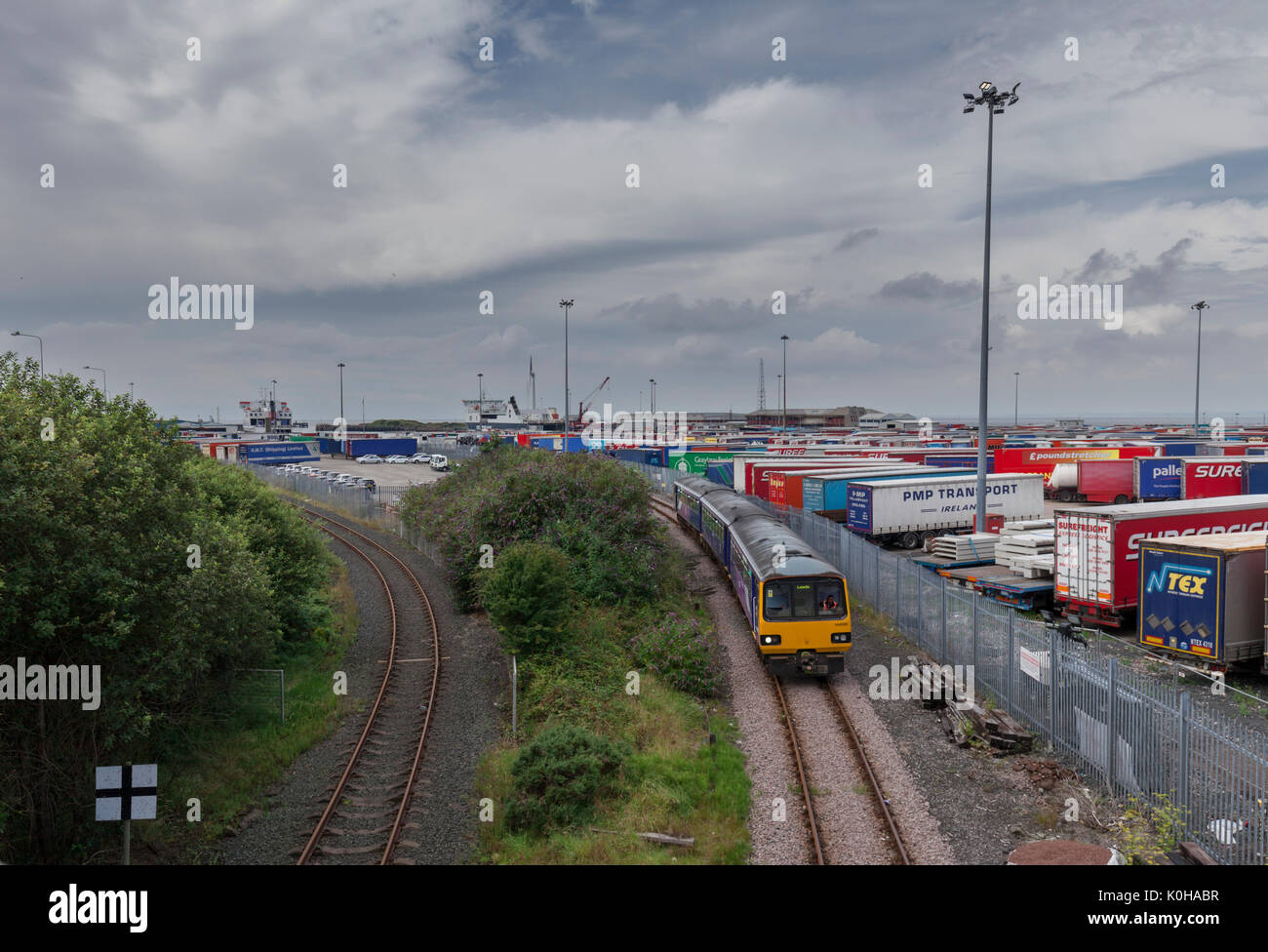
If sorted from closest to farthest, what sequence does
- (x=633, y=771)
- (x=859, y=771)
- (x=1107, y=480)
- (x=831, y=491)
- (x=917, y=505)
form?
(x=859, y=771) < (x=633, y=771) < (x=917, y=505) < (x=831, y=491) < (x=1107, y=480)

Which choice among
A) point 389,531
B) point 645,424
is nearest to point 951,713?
point 389,531

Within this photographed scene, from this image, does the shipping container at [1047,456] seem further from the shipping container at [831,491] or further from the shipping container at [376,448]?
the shipping container at [376,448]

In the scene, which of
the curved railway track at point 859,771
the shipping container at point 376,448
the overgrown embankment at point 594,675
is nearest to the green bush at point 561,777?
the overgrown embankment at point 594,675

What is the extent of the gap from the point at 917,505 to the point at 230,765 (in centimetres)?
2990

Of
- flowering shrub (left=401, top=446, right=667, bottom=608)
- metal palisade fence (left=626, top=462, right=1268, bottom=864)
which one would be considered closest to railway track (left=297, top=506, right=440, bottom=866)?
flowering shrub (left=401, top=446, right=667, bottom=608)

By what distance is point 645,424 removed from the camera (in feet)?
439

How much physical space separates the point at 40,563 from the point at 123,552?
1.04 metres

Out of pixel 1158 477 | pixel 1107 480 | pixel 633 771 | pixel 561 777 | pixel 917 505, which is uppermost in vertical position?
pixel 1158 477

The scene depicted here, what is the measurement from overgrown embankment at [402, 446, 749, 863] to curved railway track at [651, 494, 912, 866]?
99 cm

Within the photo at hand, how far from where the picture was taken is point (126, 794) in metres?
9.35

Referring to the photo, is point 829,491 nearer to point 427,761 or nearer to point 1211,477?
point 1211,477

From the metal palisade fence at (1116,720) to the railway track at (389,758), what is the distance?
11.1 m

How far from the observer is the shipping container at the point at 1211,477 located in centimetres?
4450

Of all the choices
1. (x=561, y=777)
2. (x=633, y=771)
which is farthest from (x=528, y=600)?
(x=561, y=777)
